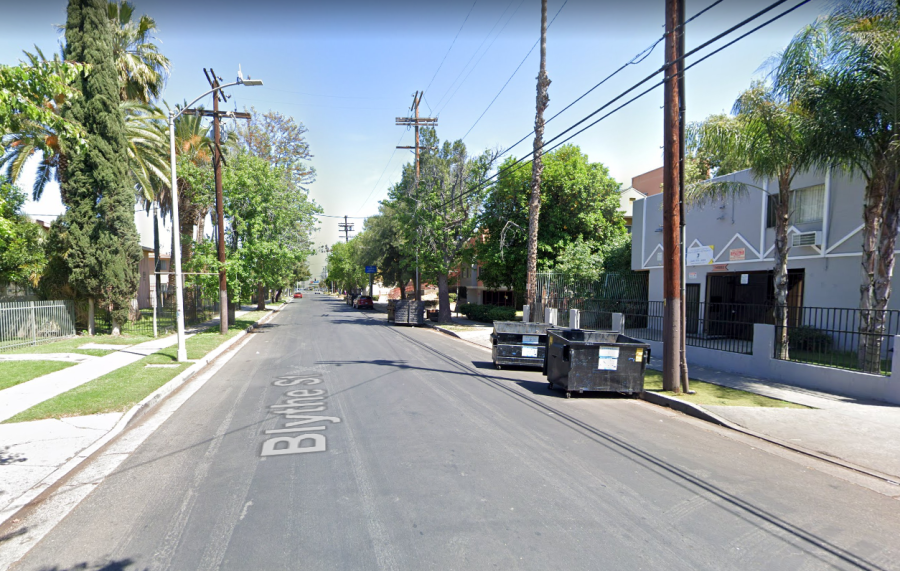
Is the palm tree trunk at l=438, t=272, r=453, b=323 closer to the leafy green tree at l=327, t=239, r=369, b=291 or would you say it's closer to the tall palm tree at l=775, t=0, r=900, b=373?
the tall palm tree at l=775, t=0, r=900, b=373

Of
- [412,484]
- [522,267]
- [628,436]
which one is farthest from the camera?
[522,267]

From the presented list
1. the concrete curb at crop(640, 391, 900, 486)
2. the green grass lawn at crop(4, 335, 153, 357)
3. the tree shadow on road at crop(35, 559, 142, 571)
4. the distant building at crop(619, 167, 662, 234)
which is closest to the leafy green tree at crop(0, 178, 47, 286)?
the green grass lawn at crop(4, 335, 153, 357)

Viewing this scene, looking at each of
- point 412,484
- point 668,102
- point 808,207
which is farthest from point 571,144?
point 412,484

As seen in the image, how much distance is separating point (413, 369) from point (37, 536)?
340 inches

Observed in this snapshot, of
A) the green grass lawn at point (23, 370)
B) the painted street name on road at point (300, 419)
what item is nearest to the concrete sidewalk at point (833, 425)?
the painted street name on road at point (300, 419)

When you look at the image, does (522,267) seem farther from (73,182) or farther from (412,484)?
(412,484)

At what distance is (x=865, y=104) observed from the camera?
31.7ft

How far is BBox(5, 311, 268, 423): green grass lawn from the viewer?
312 inches

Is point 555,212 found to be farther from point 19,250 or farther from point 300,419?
point 19,250

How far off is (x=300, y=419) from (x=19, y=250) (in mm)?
16535

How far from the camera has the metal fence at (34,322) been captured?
15438 millimetres

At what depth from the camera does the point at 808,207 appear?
51.8 feet

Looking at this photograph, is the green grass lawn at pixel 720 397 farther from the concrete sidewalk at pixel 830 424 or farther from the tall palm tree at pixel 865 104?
the tall palm tree at pixel 865 104

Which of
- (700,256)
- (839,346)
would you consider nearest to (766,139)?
(839,346)
